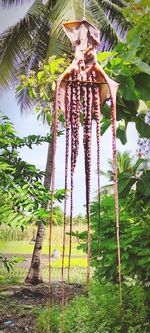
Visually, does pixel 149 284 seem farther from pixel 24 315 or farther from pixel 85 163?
pixel 85 163

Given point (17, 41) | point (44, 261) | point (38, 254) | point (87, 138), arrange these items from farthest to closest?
point (44, 261) < point (17, 41) < point (38, 254) < point (87, 138)

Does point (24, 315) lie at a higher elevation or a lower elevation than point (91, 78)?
lower

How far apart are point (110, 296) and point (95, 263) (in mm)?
363

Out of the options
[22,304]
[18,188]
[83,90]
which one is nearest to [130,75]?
[83,90]

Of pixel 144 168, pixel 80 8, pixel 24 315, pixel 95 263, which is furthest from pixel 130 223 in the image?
pixel 80 8

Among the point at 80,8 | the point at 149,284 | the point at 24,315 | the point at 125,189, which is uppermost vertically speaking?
the point at 80,8

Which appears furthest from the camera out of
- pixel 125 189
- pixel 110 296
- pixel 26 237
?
pixel 26 237

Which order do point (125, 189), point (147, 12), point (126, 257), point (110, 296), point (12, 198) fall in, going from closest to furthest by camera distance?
point (147, 12), point (125, 189), point (12, 198), point (126, 257), point (110, 296)

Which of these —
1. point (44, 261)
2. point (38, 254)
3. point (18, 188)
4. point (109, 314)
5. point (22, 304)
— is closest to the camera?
point (18, 188)

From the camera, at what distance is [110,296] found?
3805 mm

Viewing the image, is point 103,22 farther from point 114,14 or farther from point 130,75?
point 130,75

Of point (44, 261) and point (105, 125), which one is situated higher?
point (105, 125)

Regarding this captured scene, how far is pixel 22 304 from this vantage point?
604cm

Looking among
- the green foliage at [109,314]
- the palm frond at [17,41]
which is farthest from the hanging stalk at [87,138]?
the palm frond at [17,41]
